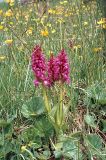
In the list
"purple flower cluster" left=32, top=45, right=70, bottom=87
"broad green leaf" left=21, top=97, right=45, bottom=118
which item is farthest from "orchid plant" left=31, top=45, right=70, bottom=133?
"broad green leaf" left=21, top=97, right=45, bottom=118

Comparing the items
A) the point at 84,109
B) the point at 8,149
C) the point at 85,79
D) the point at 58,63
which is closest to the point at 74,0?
the point at 85,79

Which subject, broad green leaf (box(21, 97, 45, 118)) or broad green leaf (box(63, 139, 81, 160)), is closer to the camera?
broad green leaf (box(63, 139, 81, 160))

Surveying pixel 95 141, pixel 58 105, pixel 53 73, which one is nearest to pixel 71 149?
pixel 95 141

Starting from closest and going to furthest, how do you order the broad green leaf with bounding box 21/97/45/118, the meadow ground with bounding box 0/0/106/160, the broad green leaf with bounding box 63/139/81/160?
the broad green leaf with bounding box 63/139/81/160 < the meadow ground with bounding box 0/0/106/160 < the broad green leaf with bounding box 21/97/45/118

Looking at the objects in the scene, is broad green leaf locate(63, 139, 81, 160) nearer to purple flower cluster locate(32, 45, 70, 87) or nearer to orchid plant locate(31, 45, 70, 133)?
orchid plant locate(31, 45, 70, 133)

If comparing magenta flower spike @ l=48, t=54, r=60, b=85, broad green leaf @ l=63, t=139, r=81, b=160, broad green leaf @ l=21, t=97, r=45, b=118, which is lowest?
broad green leaf @ l=63, t=139, r=81, b=160

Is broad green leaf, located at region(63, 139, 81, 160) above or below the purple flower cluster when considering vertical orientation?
below

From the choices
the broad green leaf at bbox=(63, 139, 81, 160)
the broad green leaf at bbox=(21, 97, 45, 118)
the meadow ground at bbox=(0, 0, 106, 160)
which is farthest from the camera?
the broad green leaf at bbox=(21, 97, 45, 118)

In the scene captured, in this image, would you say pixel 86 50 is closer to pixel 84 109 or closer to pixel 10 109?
pixel 84 109

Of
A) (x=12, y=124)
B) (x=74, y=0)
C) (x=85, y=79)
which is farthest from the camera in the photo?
(x=74, y=0)
